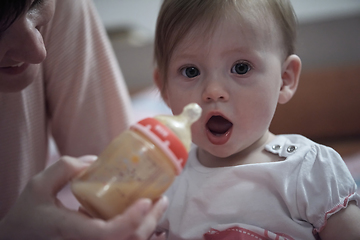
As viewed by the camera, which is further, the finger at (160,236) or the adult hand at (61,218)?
the finger at (160,236)

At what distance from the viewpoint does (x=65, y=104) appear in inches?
47.2

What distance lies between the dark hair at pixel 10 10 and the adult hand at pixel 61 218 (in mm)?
266

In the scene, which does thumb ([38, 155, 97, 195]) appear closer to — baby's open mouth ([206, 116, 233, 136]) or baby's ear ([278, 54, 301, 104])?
baby's open mouth ([206, 116, 233, 136])

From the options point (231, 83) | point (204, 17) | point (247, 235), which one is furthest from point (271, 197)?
point (204, 17)

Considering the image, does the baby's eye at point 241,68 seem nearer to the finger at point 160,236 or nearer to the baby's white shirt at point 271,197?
the baby's white shirt at point 271,197

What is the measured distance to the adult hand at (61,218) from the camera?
0.51m

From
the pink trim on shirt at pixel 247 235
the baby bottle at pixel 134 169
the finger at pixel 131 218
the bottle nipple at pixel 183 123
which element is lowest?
the pink trim on shirt at pixel 247 235

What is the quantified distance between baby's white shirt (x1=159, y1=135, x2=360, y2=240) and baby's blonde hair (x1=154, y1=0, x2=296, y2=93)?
272mm

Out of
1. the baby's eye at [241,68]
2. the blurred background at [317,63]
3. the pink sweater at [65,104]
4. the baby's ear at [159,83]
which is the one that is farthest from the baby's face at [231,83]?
the blurred background at [317,63]

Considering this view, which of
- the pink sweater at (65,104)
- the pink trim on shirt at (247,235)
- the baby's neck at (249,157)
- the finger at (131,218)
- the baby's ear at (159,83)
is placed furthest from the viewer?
the pink sweater at (65,104)

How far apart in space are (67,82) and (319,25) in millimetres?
1905

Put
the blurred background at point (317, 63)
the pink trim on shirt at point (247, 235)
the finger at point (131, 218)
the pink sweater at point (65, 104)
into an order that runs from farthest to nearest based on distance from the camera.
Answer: the blurred background at point (317, 63)
the pink sweater at point (65, 104)
the pink trim on shirt at point (247, 235)
the finger at point (131, 218)

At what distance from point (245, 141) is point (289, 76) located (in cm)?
22

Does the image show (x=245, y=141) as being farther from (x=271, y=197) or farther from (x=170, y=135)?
(x=170, y=135)
